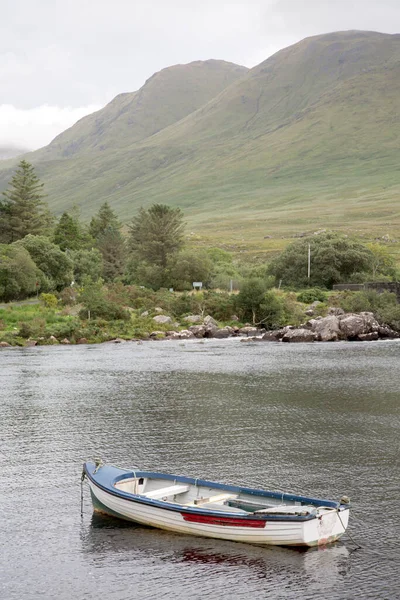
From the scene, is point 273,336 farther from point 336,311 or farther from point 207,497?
point 207,497

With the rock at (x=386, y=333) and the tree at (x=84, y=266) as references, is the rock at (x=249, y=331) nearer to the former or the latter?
the rock at (x=386, y=333)

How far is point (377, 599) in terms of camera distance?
71.5 feet

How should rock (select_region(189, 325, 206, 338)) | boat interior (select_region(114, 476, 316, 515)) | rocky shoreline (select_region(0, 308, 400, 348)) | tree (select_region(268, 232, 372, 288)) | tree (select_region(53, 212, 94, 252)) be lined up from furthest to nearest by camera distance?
1. tree (select_region(53, 212, 94, 252))
2. tree (select_region(268, 232, 372, 288))
3. rock (select_region(189, 325, 206, 338))
4. rocky shoreline (select_region(0, 308, 400, 348))
5. boat interior (select_region(114, 476, 316, 515))

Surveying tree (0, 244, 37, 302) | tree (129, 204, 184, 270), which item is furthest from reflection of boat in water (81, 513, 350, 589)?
tree (129, 204, 184, 270)

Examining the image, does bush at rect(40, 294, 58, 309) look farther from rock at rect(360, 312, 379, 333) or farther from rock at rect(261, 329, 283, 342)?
rock at rect(360, 312, 379, 333)

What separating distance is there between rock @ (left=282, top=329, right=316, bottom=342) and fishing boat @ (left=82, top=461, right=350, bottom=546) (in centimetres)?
7095

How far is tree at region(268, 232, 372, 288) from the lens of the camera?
14175cm

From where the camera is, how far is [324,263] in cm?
14188

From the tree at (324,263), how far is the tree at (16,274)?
48474 mm

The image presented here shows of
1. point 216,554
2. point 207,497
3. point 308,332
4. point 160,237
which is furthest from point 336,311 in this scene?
point 216,554

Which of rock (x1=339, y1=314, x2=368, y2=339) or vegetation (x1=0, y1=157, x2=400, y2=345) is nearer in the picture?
rock (x1=339, y1=314, x2=368, y2=339)

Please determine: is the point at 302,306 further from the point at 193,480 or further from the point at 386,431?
the point at 193,480


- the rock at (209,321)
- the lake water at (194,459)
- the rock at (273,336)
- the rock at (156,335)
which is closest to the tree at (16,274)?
the rock at (156,335)

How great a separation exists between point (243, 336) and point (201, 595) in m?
84.1
